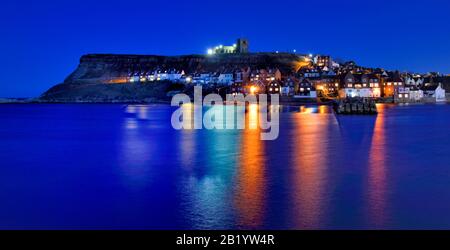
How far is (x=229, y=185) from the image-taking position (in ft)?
44.0

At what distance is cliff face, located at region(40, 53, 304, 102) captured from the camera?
12619 cm

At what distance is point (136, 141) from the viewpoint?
2678 centimetres

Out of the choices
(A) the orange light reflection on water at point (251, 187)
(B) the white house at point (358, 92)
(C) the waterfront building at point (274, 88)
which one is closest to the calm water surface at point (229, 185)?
(A) the orange light reflection on water at point (251, 187)

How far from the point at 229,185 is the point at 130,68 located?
139592mm

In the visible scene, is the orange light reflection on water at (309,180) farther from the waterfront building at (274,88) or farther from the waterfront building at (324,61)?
the waterfront building at (324,61)

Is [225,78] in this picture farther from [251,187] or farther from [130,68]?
[251,187]

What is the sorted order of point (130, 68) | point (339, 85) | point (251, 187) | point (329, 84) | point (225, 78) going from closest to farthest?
point (251, 187)
point (339, 85)
point (329, 84)
point (225, 78)
point (130, 68)

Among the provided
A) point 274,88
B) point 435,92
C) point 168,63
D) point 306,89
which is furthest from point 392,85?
point 168,63

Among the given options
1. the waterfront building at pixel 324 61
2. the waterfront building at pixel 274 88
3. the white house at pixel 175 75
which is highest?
the waterfront building at pixel 324 61

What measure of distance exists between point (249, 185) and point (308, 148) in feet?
30.5

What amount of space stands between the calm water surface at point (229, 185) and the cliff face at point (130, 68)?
315 feet

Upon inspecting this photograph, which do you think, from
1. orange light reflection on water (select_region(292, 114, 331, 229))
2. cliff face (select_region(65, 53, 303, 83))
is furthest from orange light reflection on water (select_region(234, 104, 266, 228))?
cliff face (select_region(65, 53, 303, 83))

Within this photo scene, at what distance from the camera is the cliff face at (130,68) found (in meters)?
126

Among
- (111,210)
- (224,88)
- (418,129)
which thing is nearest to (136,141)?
(111,210)
